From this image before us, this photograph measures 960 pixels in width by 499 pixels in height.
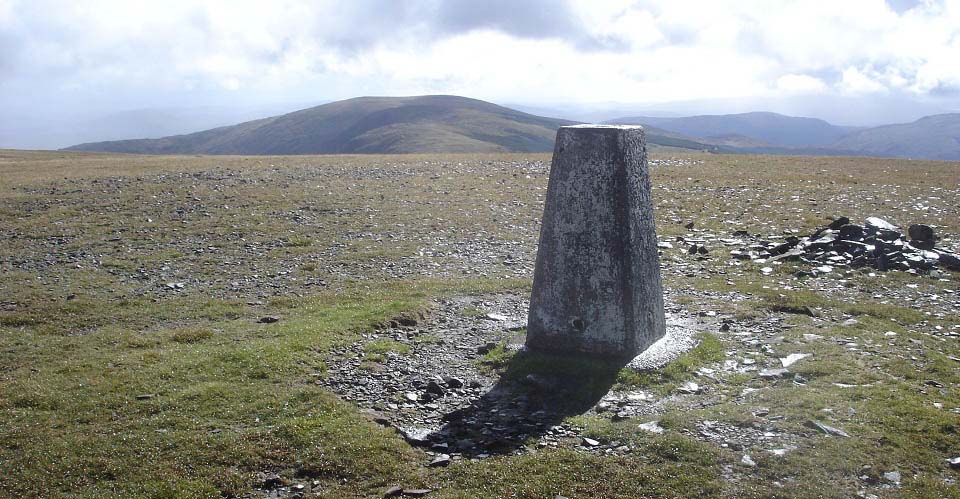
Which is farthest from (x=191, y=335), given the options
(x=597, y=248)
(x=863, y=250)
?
(x=863, y=250)

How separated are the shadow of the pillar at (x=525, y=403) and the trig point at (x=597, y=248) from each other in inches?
21.8

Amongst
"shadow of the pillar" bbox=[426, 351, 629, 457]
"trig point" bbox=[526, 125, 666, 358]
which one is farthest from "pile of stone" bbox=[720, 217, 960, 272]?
"shadow of the pillar" bbox=[426, 351, 629, 457]

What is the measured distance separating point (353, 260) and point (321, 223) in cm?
583

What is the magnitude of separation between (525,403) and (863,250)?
44.5ft

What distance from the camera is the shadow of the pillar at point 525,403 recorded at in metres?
9.28

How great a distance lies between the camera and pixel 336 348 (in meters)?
12.5

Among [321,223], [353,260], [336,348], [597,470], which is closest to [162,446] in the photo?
[336,348]

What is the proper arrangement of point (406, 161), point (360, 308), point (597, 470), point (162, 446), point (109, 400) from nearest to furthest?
point (597, 470), point (162, 446), point (109, 400), point (360, 308), point (406, 161)

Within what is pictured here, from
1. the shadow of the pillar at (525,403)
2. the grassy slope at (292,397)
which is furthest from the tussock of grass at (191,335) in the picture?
the shadow of the pillar at (525,403)

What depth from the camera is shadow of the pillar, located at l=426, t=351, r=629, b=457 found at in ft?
30.5

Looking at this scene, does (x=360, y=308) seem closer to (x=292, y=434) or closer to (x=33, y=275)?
(x=292, y=434)

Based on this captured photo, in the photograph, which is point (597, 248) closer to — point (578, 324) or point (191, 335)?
point (578, 324)

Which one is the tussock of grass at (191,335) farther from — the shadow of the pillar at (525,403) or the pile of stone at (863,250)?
the pile of stone at (863,250)

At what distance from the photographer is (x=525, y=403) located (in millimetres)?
10500
